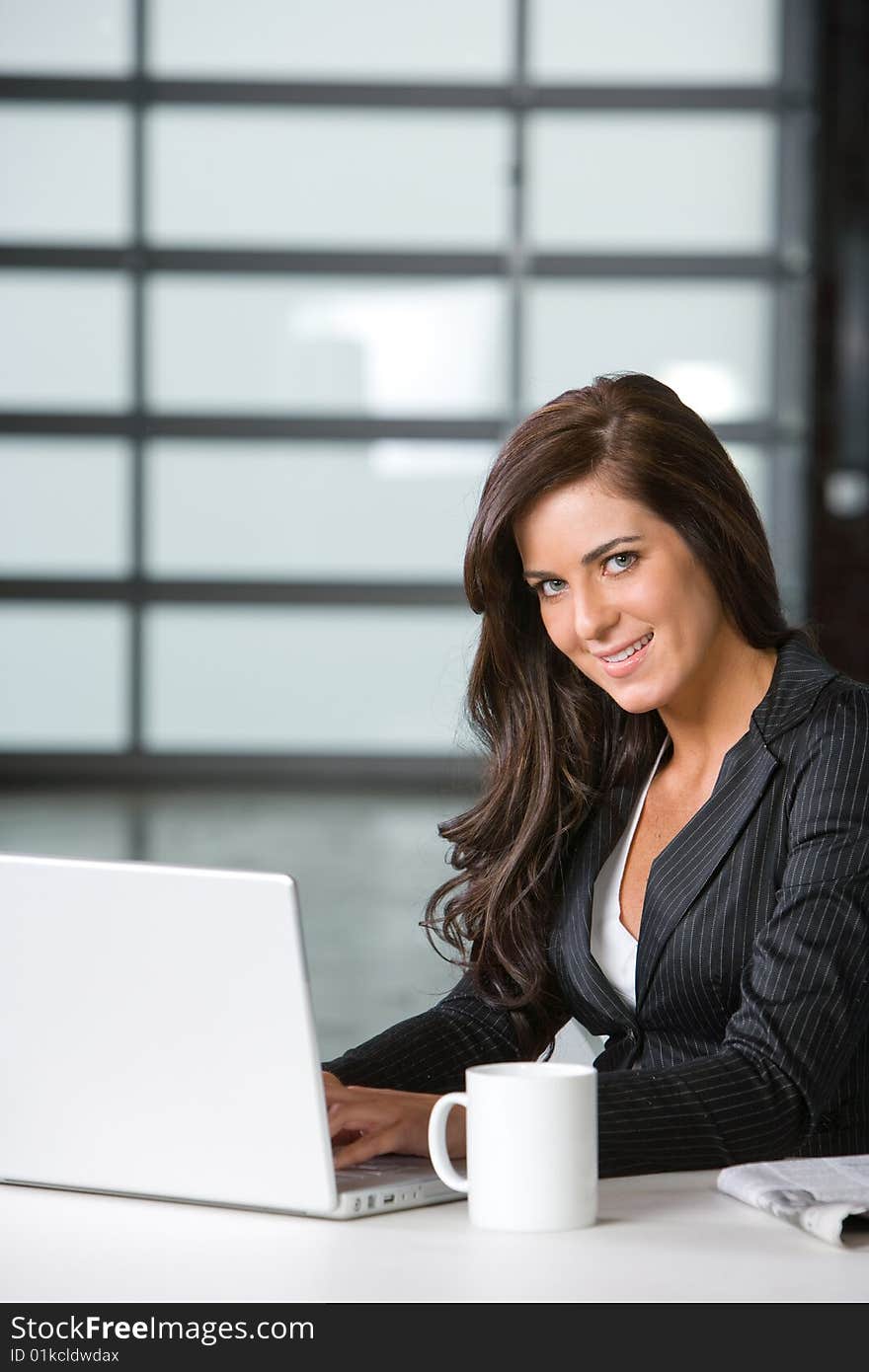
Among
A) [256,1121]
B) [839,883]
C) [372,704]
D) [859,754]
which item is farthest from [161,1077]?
[372,704]

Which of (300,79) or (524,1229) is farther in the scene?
(300,79)

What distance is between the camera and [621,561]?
156 centimetres

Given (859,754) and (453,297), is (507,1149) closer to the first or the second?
(859,754)

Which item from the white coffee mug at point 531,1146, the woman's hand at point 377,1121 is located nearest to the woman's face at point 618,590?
the woman's hand at point 377,1121

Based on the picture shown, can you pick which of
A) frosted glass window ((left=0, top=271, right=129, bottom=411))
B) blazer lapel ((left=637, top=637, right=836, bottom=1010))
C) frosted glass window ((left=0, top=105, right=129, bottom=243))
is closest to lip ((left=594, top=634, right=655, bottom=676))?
blazer lapel ((left=637, top=637, right=836, bottom=1010))

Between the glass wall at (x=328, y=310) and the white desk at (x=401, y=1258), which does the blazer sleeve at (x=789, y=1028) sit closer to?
the white desk at (x=401, y=1258)

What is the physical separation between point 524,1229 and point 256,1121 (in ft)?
0.53

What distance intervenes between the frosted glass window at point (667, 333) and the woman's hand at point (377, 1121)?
8.43m

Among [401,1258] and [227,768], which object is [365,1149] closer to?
[401,1258]

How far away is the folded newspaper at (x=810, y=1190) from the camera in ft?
3.29

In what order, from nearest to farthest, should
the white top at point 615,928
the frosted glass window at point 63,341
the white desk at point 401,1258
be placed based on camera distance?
1. the white desk at point 401,1258
2. the white top at point 615,928
3. the frosted glass window at point 63,341
